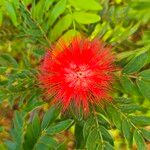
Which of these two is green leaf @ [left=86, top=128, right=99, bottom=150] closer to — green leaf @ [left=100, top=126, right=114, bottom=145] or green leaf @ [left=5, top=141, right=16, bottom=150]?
green leaf @ [left=100, top=126, right=114, bottom=145]

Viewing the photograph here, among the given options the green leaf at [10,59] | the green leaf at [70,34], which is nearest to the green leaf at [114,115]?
the green leaf at [70,34]

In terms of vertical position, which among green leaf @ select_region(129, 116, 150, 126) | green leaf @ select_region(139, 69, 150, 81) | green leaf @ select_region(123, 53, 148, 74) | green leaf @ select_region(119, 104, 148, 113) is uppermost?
green leaf @ select_region(123, 53, 148, 74)

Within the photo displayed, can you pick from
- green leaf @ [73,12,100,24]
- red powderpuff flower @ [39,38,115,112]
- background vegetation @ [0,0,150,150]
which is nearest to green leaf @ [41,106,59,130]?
background vegetation @ [0,0,150,150]

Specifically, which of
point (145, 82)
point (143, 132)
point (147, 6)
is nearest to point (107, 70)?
point (145, 82)

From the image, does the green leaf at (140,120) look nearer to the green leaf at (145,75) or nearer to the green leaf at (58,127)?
the green leaf at (145,75)

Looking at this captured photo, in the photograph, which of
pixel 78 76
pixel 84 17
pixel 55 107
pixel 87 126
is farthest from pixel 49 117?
pixel 84 17

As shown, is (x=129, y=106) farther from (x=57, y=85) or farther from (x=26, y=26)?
(x=26, y=26)
